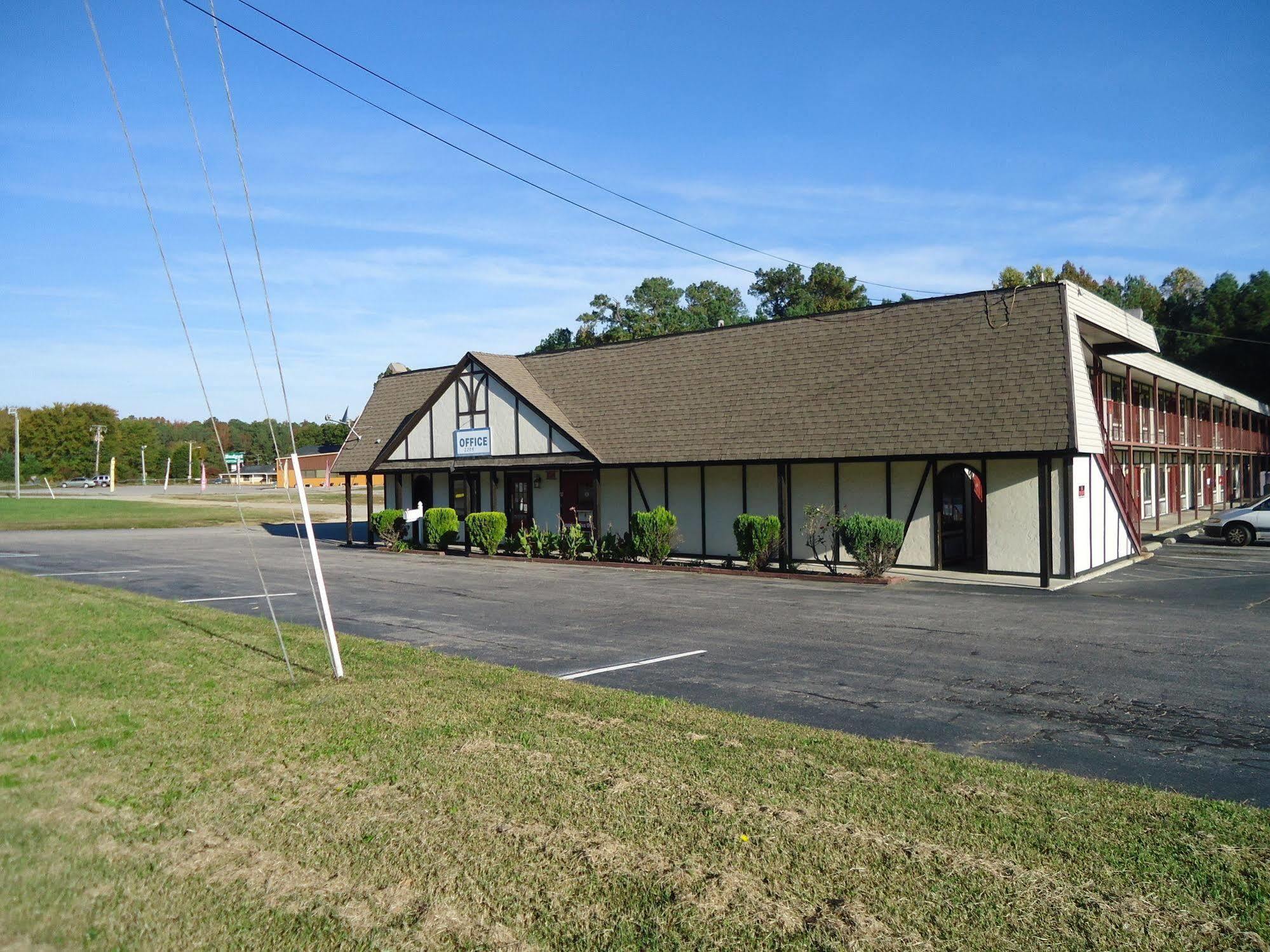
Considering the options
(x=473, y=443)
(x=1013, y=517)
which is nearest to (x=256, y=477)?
(x=473, y=443)

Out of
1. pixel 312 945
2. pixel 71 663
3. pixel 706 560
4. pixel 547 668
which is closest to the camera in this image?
pixel 312 945

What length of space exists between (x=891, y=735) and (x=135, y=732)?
6.09 m

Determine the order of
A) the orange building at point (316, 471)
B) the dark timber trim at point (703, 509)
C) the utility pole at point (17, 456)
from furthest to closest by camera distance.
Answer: the orange building at point (316, 471) → the utility pole at point (17, 456) → the dark timber trim at point (703, 509)

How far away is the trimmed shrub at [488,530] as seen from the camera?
2703 centimetres

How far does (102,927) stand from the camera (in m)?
4.16

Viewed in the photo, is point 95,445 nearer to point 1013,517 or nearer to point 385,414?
point 385,414

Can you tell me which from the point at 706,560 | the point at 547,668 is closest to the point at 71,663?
the point at 547,668

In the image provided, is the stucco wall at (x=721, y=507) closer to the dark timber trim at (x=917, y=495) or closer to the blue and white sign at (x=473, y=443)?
the dark timber trim at (x=917, y=495)

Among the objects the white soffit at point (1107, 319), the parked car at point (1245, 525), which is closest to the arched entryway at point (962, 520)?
the white soffit at point (1107, 319)

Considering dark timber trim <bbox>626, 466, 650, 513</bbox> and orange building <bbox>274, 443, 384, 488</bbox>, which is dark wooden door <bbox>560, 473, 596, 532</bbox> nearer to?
dark timber trim <bbox>626, 466, 650, 513</bbox>

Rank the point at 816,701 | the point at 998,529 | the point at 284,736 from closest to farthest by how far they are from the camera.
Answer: the point at 284,736, the point at 816,701, the point at 998,529

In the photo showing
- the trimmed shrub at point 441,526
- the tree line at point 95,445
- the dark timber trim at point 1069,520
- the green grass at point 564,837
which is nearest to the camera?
the green grass at point 564,837

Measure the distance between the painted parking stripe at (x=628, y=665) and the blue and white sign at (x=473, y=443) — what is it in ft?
57.7

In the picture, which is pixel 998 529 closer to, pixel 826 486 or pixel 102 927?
pixel 826 486
